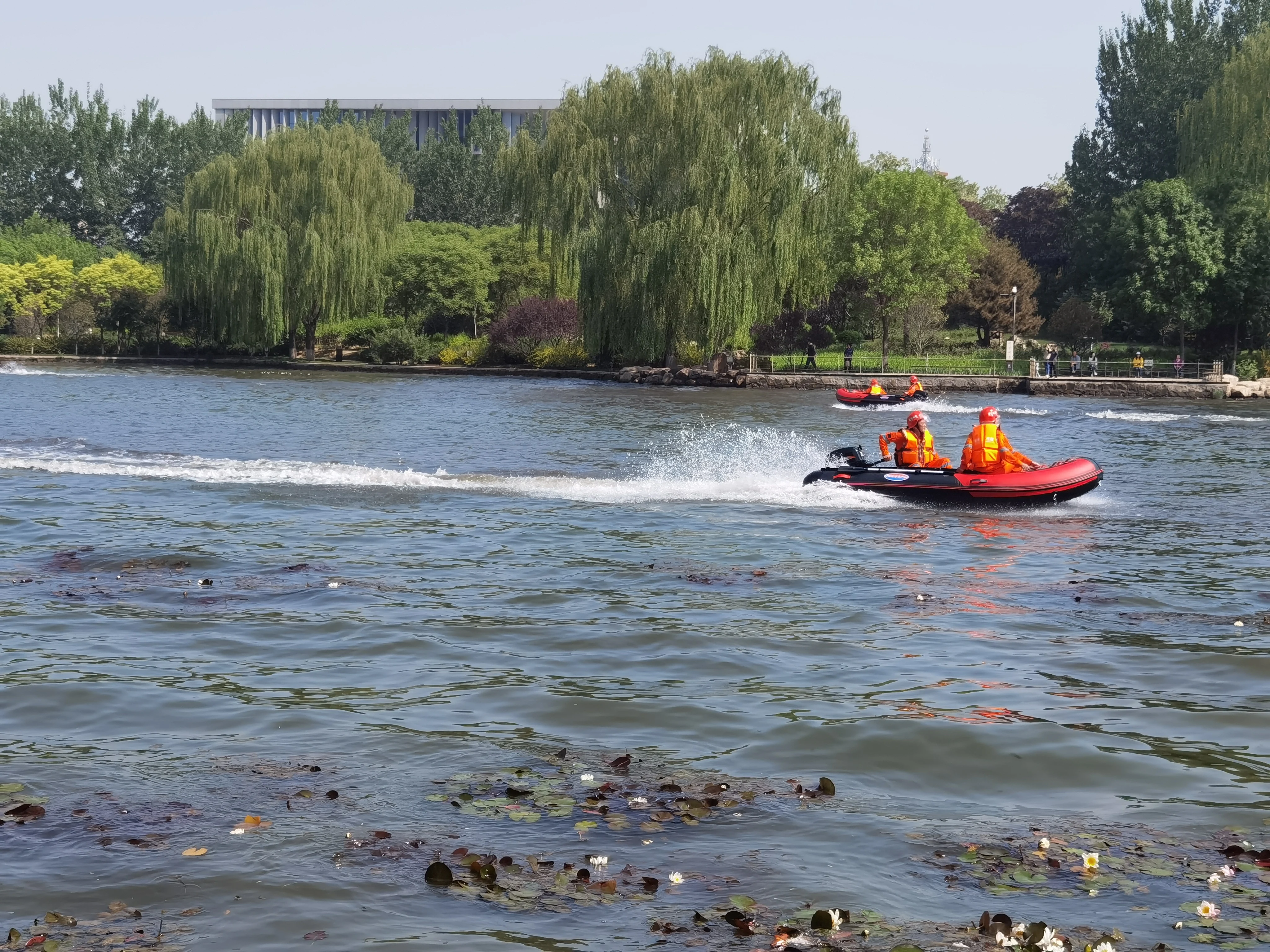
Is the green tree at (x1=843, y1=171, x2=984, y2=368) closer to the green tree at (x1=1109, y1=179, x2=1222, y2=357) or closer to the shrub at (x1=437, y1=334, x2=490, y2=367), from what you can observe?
the green tree at (x1=1109, y1=179, x2=1222, y2=357)

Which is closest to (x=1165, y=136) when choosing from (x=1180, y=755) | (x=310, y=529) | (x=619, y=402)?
(x=619, y=402)

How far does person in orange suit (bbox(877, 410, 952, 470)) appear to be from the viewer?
66.1 ft

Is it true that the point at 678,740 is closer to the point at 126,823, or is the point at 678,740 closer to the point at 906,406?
the point at 126,823

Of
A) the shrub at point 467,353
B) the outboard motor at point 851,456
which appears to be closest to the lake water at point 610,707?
the outboard motor at point 851,456

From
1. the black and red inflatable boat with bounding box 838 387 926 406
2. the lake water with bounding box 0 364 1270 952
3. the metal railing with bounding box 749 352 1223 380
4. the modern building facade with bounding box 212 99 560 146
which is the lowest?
the lake water with bounding box 0 364 1270 952

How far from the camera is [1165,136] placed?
2840 inches

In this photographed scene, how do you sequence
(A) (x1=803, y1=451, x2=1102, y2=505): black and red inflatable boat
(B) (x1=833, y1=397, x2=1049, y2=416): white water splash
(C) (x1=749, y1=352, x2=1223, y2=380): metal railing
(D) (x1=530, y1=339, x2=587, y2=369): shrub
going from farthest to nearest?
(D) (x1=530, y1=339, x2=587, y2=369): shrub → (C) (x1=749, y1=352, x2=1223, y2=380): metal railing → (B) (x1=833, y1=397, x2=1049, y2=416): white water splash → (A) (x1=803, y1=451, x2=1102, y2=505): black and red inflatable boat

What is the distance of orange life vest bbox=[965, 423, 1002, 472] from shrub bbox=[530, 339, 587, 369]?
129 feet

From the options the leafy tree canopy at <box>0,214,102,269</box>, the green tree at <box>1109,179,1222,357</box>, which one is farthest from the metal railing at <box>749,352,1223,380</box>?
the leafy tree canopy at <box>0,214,102,269</box>

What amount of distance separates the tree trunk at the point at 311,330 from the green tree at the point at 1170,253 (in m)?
33.9

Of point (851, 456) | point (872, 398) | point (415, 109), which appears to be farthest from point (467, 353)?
point (415, 109)

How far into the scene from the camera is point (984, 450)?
19.0 m

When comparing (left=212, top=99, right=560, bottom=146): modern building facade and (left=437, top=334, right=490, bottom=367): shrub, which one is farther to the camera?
(left=212, top=99, right=560, bottom=146): modern building facade

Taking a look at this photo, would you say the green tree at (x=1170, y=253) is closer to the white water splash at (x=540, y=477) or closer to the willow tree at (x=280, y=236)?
the willow tree at (x=280, y=236)
